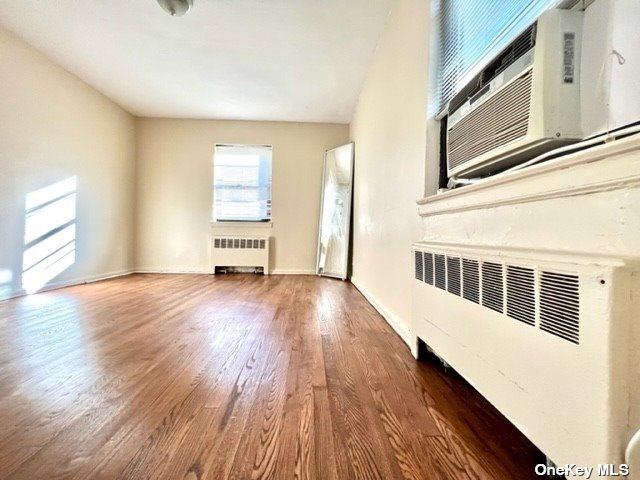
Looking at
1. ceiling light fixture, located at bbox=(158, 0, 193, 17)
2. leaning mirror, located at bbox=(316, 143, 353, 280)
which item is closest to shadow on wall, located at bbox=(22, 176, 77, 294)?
ceiling light fixture, located at bbox=(158, 0, 193, 17)

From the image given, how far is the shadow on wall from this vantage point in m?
3.15

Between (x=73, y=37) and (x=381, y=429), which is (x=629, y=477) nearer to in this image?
(x=381, y=429)

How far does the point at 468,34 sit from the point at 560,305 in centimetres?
121

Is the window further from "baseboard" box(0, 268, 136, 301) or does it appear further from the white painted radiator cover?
the white painted radiator cover

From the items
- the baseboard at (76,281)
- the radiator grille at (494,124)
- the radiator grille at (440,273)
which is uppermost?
the radiator grille at (494,124)

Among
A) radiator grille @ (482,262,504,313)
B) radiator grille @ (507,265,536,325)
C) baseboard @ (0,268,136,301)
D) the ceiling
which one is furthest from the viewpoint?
baseboard @ (0,268,136,301)

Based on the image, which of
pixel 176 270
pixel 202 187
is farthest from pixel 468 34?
pixel 176 270

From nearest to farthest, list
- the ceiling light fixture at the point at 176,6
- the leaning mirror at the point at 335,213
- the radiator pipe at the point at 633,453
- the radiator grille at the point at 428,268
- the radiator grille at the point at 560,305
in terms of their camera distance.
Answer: the radiator pipe at the point at 633,453 < the radiator grille at the point at 560,305 < the radiator grille at the point at 428,268 < the ceiling light fixture at the point at 176,6 < the leaning mirror at the point at 335,213

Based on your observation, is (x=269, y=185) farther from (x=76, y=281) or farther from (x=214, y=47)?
(x=76, y=281)

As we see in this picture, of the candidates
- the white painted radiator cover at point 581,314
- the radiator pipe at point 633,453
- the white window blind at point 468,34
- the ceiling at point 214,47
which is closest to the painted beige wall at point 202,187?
the ceiling at point 214,47

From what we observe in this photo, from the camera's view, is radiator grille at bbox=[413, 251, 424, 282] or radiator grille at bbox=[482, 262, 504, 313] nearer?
radiator grille at bbox=[482, 262, 504, 313]

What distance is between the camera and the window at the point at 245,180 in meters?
5.18

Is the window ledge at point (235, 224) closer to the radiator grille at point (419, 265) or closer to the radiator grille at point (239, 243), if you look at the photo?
the radiator grille at point (239, 243)

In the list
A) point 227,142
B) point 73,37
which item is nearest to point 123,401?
point 73,37
